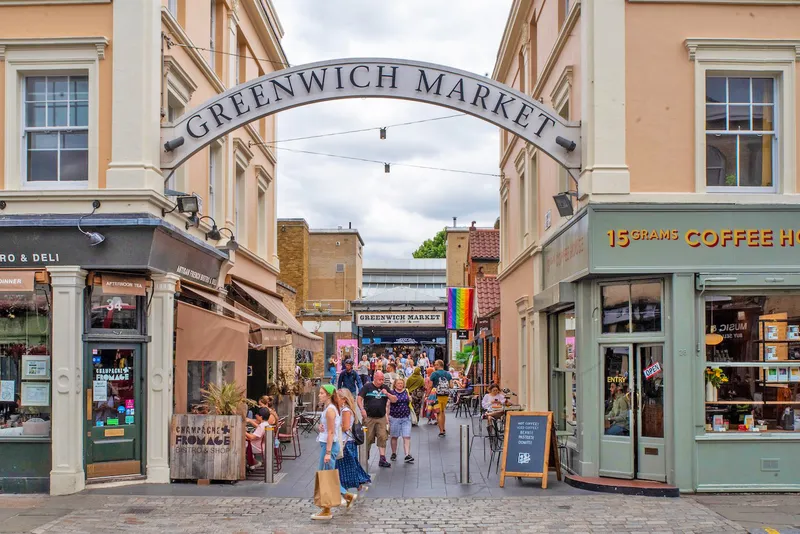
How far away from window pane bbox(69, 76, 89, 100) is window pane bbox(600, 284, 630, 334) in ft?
28.2

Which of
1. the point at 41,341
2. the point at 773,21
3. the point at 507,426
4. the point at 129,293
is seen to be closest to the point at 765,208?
the point at 773,21

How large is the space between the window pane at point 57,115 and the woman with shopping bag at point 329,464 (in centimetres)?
596

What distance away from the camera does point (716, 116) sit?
44.2ft

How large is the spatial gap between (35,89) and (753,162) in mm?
11159

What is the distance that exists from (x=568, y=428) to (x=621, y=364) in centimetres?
345

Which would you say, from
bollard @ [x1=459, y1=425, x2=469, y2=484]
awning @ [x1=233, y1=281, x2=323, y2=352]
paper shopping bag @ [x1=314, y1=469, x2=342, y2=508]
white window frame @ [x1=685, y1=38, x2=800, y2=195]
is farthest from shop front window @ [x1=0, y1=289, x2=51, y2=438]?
white window frame @ [x1=685, y1=38, x2=800, y2=195]

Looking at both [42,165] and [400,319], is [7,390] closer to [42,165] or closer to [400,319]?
[42,165]

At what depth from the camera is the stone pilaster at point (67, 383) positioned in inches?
504

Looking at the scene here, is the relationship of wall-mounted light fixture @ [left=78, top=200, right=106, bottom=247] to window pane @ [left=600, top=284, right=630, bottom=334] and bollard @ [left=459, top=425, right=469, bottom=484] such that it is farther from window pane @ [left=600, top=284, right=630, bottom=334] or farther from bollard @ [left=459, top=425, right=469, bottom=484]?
window pane @ [left=600, top=284, right=630, bottom=334]

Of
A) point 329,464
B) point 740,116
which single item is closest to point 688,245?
point 740,116

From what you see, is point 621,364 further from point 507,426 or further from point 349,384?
point 349,384

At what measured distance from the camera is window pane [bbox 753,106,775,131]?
13492 mm

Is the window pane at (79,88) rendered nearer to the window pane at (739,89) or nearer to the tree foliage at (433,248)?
the window pane at (739,89)

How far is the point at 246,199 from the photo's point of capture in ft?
72.0
